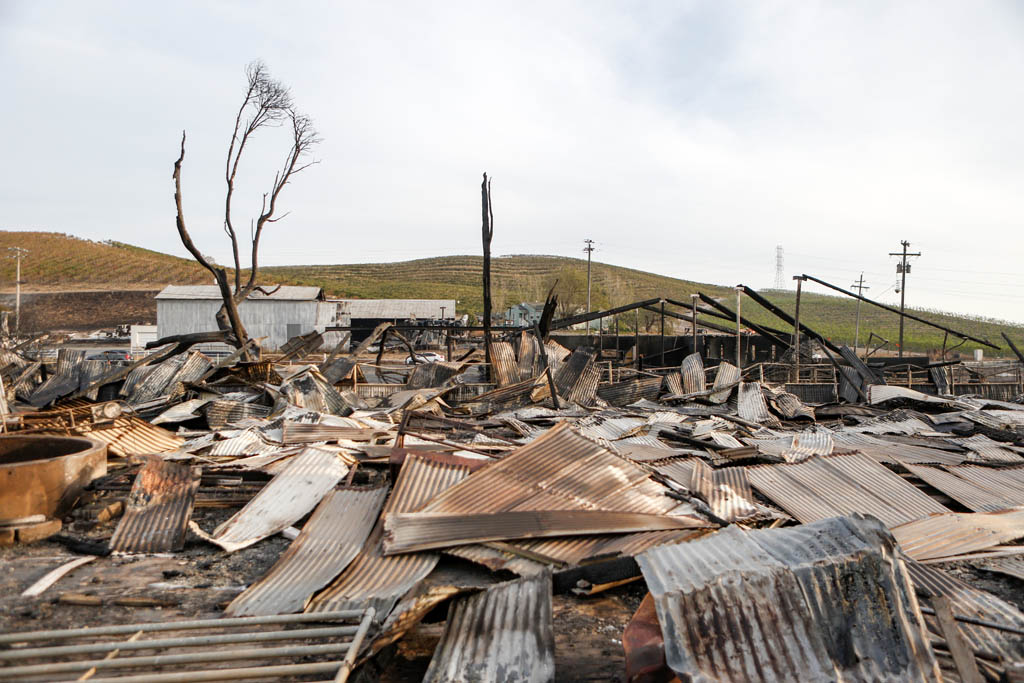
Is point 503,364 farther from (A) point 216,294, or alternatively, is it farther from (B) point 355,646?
(A) point 216,294

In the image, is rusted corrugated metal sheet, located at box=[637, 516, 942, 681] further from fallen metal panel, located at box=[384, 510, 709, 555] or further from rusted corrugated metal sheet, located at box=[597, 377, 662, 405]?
rusted corrugated metal sheet, located at box=[597, 377, 662, 405]

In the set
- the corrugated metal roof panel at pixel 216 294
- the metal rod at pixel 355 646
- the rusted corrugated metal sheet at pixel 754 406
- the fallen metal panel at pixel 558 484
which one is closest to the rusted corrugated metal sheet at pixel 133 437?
the fallen metal panel at pixel 558 484

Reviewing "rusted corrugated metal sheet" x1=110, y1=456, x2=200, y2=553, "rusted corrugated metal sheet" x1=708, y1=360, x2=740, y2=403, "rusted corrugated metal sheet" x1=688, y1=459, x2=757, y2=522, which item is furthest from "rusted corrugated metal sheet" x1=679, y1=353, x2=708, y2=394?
"rusted corrugated metal sheet" x1=110, y1=456, x2=200, y2=553

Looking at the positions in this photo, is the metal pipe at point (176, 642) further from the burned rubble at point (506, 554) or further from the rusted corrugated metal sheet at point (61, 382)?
the rusted corrugated metal sheet at point (61, 382)

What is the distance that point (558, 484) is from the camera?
4.64 metres

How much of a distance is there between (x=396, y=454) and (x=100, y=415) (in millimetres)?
6075

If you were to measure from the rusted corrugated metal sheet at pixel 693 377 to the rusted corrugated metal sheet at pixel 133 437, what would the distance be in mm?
8625

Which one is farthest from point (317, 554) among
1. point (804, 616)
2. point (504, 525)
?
point (804, 616)

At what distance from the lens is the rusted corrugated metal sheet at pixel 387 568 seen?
3475 millimetres

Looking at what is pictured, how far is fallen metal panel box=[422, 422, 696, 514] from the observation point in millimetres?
4371

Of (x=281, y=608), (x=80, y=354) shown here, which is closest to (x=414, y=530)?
(x=281, y=608)

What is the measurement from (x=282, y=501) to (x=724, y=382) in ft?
31.0

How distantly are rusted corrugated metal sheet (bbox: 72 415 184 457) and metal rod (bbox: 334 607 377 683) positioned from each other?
460 cm

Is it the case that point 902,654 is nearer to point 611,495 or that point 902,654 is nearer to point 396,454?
point 611,495
